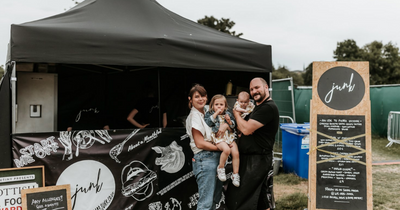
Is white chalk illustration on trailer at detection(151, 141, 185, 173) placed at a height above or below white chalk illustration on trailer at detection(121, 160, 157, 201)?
above

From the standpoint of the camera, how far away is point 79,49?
350 centimetres

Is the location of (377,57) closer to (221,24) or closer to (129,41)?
(221,24)

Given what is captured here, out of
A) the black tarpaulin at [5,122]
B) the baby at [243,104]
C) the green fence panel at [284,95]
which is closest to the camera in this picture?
the black tarpaulin at [5,122]

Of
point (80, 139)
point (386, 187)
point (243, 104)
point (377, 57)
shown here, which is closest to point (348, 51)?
point (377, 57)

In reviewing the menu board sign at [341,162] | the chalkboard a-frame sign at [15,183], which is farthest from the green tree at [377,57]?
the chalkboard a-frame sign at [15,183]

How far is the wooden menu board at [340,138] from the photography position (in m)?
3.62

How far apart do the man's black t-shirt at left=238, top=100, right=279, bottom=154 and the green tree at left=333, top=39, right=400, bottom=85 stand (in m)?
30.0

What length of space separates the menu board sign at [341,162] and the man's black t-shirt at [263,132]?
2.97 feet

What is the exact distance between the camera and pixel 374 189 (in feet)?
17.3

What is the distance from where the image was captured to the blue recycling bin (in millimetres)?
5750

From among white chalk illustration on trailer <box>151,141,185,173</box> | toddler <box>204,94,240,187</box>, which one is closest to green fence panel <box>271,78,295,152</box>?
white chalk illustration on trailer <box>151,141,185,173</box>

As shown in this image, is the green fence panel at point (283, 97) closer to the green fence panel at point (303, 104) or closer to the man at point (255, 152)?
the green fence panel at point (303, 104)

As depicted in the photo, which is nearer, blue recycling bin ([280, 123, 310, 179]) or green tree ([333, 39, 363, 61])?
blue recycling bin ([280, 123, 310, 179])

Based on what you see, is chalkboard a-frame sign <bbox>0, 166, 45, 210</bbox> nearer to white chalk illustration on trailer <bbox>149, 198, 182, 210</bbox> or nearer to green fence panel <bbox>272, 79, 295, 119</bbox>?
white chalk illustration on trailer <bbox>149, 198, 182, 210</bbox>
